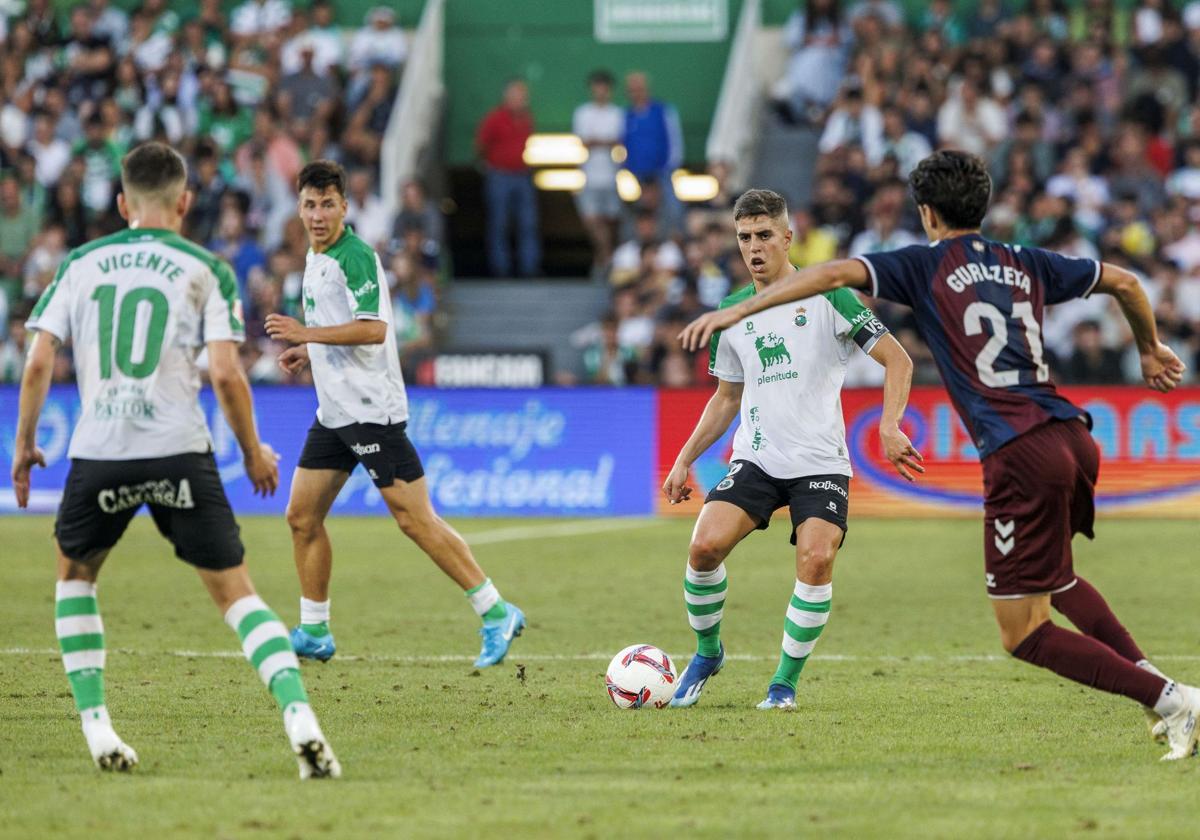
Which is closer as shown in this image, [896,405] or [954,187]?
[954,187]

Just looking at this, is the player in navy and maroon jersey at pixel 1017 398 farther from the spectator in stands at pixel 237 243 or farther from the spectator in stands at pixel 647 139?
the spectator in stands at pixel 647 139

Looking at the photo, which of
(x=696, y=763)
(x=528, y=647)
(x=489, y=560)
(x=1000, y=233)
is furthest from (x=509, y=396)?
(x=696, y=763)

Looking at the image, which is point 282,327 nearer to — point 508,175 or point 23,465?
point 23,465

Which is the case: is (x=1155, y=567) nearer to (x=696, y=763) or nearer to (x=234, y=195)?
(x=696, y=763)

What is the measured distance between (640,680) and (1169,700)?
2419 millimetres

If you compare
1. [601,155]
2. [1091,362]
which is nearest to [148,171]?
[1091,362]

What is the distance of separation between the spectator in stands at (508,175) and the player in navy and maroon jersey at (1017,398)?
1778 cm

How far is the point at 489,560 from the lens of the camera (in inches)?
591

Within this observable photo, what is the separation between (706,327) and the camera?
5.78m

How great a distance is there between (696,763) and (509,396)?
1301 cm

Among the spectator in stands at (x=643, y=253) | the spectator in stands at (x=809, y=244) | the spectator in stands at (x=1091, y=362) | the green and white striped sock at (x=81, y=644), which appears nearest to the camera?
the green and white striped sock at (x=81, y=644)

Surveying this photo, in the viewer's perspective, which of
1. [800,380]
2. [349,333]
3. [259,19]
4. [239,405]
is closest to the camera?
[239,405]

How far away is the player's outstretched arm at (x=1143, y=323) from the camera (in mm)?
6277

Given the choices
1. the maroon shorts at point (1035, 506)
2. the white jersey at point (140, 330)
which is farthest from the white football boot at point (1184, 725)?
the white jersey at point (140, 330)
